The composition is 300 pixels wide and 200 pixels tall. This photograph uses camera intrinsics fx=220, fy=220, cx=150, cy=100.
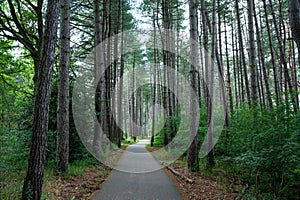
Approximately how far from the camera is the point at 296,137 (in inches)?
186

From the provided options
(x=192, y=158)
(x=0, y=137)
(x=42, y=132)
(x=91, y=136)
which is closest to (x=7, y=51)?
(x=91, y=136)

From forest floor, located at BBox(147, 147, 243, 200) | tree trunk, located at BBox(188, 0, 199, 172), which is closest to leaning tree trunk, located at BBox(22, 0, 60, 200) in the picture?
forest floor, located at BBox(147, 147, 243, 200)

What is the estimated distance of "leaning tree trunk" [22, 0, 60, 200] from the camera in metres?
4.11

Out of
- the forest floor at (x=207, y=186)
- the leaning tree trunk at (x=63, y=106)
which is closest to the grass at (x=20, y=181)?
the leaning tree trunk at (x=63, y=106)

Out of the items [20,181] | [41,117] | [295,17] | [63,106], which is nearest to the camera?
[41,117]

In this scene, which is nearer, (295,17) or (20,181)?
(295,17)

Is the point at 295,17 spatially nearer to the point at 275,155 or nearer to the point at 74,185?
the point at 275,155

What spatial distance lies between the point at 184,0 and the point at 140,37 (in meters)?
8.58

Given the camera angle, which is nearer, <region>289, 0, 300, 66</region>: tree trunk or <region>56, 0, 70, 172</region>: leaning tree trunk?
<region>289, 0, 300, 66</region>: tree trunk

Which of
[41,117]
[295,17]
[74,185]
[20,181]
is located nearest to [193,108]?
[295,17]

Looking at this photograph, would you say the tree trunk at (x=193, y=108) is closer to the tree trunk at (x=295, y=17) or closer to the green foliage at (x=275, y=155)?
the green foliage at (x=275, y=155)

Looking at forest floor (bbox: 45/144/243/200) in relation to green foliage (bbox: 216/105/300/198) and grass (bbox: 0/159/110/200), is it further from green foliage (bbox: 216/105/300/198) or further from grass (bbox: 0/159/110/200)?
green foliage (bbox: 216/105/300/198)

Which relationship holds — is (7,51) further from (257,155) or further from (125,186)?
(257,155)

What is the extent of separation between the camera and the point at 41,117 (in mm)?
4238
